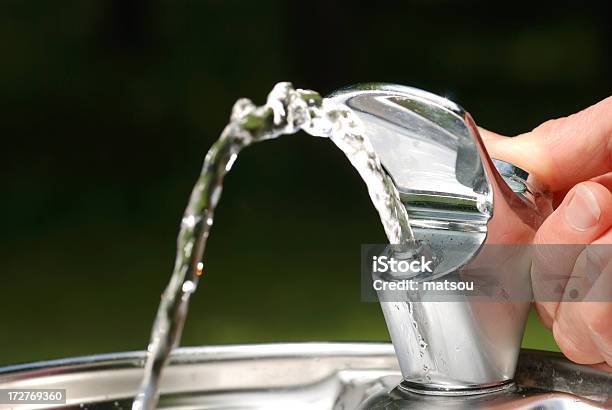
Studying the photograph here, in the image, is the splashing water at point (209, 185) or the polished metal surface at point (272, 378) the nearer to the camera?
the splashing water at point (209, 185)

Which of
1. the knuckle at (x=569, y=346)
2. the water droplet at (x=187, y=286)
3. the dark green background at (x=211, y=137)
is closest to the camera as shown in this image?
the water droplet at (x=187, y=286)

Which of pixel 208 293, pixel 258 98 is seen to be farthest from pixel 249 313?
pixel 258 98

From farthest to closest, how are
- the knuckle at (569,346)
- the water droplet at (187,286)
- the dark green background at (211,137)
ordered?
the dark green background at (211,137)
the knuckle at (569,346)
the water droplet at (187,286)

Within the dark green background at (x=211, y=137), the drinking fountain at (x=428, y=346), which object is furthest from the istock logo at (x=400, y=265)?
the dark green background at (x=211, y=137)

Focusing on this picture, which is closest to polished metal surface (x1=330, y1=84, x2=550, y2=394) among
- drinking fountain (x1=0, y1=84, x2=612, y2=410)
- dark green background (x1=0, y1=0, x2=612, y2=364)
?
drinking fountain (x1=0, y1=84, x2=612, y2=410)

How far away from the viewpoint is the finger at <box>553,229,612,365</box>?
46cm

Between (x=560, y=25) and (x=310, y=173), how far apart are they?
1359 mm

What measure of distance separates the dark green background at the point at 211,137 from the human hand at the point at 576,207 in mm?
1340

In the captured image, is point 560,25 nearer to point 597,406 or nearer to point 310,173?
point 310,173

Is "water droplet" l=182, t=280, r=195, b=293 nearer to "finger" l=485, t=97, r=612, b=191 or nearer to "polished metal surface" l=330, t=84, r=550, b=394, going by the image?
"polished metal surface" l=330, t=84, r=550, b=394

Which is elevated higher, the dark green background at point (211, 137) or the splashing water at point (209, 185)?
the dark green background at point (211, 137)

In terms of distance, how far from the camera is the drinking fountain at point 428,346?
1.37ft

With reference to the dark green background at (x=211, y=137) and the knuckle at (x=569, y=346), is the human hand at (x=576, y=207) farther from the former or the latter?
the dark green background at (x=211, y=137)

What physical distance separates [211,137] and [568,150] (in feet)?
9.29
